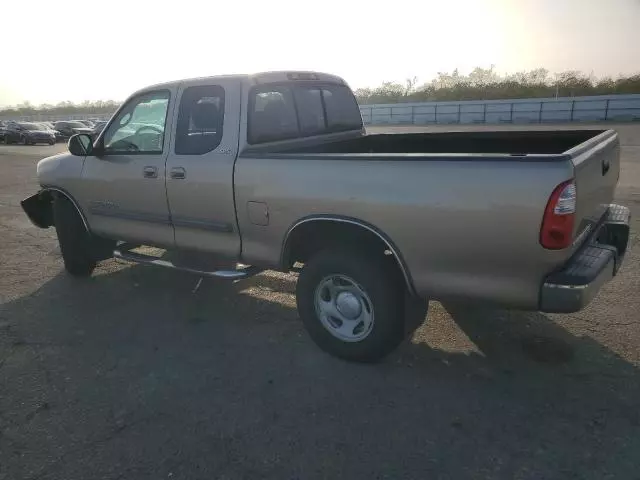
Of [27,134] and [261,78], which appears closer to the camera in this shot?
[261,78]

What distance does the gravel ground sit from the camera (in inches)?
103

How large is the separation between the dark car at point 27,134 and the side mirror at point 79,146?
99.4ft

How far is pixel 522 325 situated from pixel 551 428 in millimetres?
1437

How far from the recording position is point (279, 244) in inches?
149

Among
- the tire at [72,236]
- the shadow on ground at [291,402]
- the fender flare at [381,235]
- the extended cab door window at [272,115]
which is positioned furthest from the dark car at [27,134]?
the fender flare at [381,235]

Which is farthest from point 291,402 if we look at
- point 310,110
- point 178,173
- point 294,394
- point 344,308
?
point 310,110

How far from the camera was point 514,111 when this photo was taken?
39094 millimetres

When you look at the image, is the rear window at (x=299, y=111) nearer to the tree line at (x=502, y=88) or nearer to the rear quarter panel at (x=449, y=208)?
the rear quarter panel at (x=449, y=208)

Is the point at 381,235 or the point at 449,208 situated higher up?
the point at 449,208

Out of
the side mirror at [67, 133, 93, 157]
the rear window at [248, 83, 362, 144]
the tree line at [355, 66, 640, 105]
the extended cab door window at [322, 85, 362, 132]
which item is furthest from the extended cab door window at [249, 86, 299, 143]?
the tree line at [355, 66, 640, 105]

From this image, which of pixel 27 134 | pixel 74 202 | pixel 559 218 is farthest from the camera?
pixel 27 134

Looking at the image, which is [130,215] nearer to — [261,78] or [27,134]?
[261,78]

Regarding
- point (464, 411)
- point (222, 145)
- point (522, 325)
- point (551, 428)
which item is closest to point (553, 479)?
point (551, 428)

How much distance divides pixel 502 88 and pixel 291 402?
207 ft
